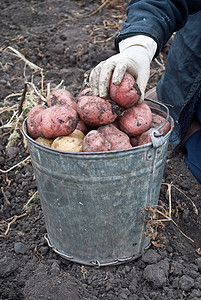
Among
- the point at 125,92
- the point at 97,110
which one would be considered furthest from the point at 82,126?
the point at 125,92

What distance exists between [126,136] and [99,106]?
0.19 m

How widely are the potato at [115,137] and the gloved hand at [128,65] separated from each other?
0.16 meters

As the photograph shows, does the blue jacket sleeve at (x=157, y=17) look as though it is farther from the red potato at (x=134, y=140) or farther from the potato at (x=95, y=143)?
the potato at (x=95, y=143)

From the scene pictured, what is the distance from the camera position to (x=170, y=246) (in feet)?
6.01

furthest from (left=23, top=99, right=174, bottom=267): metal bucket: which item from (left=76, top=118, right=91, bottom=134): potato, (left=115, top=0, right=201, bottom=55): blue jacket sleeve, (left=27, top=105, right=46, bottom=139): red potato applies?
(left=115, top=0, right=201, bottom=55): blue jacket sleeve

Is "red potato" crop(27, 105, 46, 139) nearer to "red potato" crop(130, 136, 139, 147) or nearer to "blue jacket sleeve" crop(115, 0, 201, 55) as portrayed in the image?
"red potato" crop(130, 136, 139, 147)

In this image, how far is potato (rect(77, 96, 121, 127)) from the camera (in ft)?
4.94

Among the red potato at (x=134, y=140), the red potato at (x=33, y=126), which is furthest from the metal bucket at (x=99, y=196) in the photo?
the red potato at (x=134, y=140)

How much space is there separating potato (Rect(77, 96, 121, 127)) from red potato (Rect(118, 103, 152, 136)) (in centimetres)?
6

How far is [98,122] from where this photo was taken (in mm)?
1543

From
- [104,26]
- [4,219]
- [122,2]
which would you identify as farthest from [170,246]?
[122,2]

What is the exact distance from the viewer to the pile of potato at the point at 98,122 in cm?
147

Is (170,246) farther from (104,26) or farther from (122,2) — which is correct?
(122,2)

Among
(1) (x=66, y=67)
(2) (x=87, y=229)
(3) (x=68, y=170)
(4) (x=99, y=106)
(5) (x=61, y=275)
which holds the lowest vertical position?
(1) (x=66, y=67)
